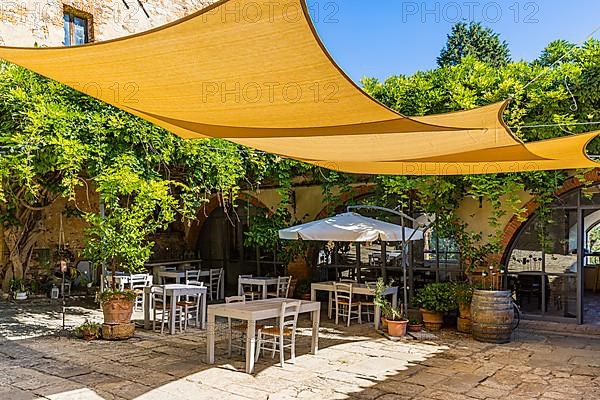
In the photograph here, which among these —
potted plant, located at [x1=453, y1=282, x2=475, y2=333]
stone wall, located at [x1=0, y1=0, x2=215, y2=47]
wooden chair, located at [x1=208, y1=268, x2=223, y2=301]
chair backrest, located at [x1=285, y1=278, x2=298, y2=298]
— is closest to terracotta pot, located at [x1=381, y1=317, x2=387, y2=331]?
potted plant, located at [x1=453, y1=282, x2=475, y2=333]

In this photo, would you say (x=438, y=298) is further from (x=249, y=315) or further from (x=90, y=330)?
(x=90, y=330)

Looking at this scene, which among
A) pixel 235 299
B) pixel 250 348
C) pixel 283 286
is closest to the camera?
pixel 250 348

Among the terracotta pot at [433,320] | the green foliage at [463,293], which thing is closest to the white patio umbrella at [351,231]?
the green foliage at [463,293]

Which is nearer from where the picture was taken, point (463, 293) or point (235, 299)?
point (235, 299)

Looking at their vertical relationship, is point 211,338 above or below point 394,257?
below

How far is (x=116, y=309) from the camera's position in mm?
7008

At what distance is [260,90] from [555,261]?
667 cm

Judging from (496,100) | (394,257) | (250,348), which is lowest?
(250,348)

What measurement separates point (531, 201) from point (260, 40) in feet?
22.3

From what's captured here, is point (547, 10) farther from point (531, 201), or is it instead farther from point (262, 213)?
point (262, 213)

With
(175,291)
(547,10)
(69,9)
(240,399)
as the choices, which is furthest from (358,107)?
(69,9)

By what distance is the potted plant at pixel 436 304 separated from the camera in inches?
307

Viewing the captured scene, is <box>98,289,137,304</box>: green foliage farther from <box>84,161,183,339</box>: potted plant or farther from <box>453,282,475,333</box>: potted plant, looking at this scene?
<box>453,282,475,333</box>: potted plant

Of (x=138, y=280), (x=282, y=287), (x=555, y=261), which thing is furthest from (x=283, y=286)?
(x=555, y=261)
